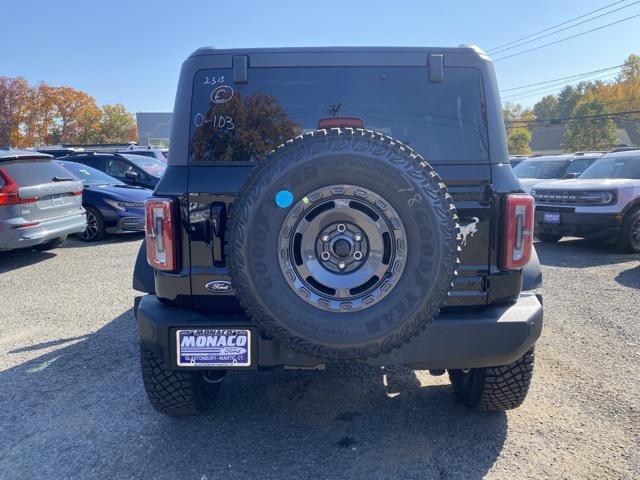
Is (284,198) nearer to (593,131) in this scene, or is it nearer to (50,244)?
(50,244)

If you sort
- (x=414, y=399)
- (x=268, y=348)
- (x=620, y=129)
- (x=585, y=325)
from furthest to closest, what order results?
(x=620, y=129) < (x=585, y=325) < (x=414, y=399) < (x=268, y=348)

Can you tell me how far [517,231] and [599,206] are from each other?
6.64 metres

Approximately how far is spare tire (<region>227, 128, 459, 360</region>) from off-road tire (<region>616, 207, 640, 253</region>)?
7195 mm

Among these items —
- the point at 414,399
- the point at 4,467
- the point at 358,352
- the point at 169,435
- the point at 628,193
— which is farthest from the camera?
the point at 628,193

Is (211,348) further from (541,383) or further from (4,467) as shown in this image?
(541,383)

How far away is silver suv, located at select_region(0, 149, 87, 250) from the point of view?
6820 mm

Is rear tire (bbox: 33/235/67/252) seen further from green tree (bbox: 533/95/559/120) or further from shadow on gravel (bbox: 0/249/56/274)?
green tree (bbox: 533/95/559/120)

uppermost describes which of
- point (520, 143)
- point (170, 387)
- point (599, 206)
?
point (520, 143)

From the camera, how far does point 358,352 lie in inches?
85.7

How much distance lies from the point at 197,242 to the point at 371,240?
2.94 feet

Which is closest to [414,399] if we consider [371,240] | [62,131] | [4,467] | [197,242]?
[371,240]

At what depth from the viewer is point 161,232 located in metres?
2.49

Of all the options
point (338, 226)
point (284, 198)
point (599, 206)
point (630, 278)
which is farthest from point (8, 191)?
point (599, 206)

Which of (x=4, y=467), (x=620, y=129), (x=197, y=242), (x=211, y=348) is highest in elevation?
(x=620, y=129)
